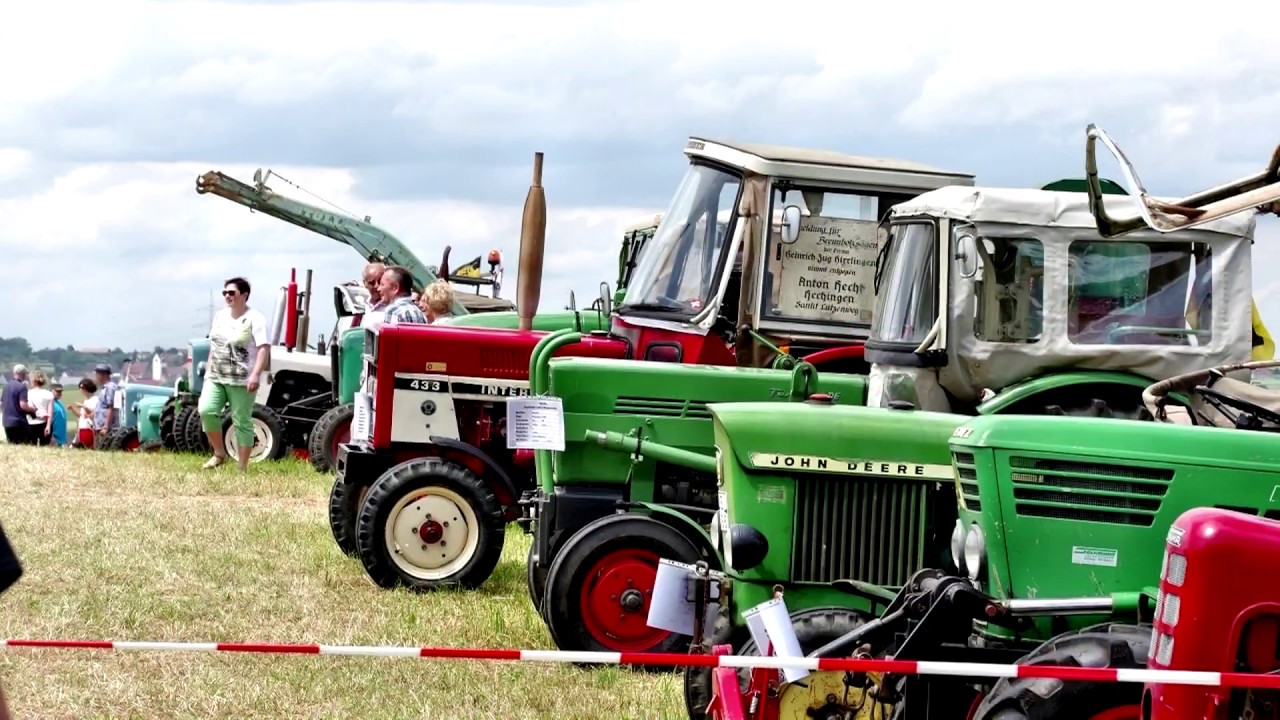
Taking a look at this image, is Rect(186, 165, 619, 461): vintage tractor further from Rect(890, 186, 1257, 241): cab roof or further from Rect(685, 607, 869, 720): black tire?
Rect(685, 607, 869, 720): black tire

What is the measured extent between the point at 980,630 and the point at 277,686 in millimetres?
2896

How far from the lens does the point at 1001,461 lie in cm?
495

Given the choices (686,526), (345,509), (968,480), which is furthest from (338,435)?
(968,480)

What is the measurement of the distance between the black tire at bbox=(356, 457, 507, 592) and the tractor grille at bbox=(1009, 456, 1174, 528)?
15.3ft

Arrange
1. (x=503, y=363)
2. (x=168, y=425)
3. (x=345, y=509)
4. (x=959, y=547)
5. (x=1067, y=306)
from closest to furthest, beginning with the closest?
(x=959, y=547), (x=1067, y=306), (x=503, y=363), (x=345, y=509), (x=168, y=425)

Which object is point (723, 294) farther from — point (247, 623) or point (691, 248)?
point (247, 623)

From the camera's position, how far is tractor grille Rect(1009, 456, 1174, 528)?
4.80 meters

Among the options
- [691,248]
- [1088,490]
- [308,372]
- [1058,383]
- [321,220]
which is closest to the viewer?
[1088,490]

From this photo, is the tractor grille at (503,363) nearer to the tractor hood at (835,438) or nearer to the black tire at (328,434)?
the tractor hood at (835,438)

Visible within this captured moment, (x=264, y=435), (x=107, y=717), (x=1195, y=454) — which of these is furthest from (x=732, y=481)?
(x=264, y=435)

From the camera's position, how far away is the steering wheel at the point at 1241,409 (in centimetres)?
532

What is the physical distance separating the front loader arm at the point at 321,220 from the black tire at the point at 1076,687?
66.7 feet

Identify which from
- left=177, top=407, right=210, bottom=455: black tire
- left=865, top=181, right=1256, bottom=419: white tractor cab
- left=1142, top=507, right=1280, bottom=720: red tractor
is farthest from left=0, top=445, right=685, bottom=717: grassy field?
left=177, top=407, right=210, bottom=455: black tire

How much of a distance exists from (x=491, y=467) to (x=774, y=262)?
1.93 meters
